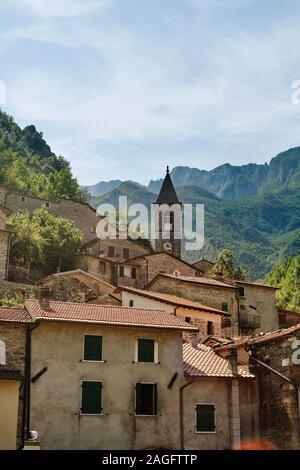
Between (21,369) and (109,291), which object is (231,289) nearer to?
(109,291)

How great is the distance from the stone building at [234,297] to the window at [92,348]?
22.1 meters

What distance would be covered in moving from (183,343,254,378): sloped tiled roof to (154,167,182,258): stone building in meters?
45.5

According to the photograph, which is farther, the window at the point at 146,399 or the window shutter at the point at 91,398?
the window at the point at 146,399

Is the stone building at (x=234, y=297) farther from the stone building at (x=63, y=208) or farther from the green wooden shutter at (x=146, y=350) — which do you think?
the green wooden shutter at (x=146, y=350)

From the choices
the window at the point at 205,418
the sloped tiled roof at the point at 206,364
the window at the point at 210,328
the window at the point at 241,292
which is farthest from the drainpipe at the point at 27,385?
the window at the point at 241,292

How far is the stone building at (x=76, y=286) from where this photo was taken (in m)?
48.2

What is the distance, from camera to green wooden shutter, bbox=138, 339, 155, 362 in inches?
1030

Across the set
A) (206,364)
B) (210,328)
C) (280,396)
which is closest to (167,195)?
(210,328)

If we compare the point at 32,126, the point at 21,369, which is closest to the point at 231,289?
the point at 21,369

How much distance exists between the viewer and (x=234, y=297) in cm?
4994

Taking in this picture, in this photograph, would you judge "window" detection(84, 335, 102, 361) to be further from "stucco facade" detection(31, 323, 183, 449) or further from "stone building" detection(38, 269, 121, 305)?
"stone building" detection(38, 269, 121, 305)

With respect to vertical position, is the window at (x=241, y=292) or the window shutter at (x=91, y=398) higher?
the window at (x=241, y=292)

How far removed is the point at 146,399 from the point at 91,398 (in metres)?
2.16

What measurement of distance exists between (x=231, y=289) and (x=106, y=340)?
24906mm
